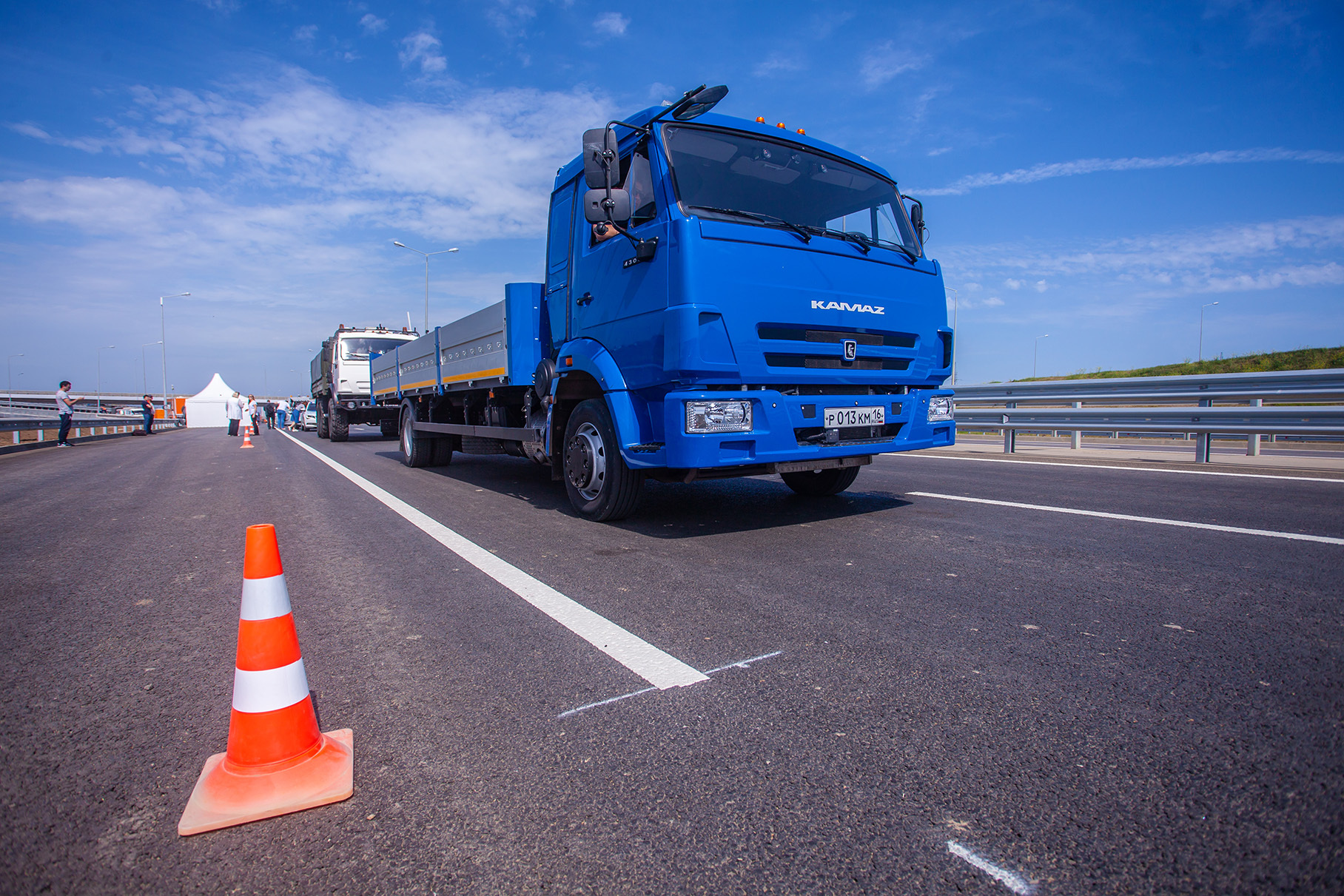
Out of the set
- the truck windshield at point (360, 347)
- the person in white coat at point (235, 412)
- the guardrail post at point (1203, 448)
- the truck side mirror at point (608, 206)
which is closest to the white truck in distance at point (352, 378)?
the truck windshield at point (360, 347)

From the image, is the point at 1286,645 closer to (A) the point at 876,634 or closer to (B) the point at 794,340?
(A) the point at 876,634

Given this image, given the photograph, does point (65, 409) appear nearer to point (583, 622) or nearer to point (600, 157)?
point (600, 157)

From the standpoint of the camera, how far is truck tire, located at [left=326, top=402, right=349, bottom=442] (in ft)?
57.5

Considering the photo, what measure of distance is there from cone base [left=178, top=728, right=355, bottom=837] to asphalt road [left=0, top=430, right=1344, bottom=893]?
0.12ft

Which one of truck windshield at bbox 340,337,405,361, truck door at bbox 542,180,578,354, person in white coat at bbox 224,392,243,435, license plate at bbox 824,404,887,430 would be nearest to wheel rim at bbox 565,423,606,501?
truck door at bbox 542,180,578,354

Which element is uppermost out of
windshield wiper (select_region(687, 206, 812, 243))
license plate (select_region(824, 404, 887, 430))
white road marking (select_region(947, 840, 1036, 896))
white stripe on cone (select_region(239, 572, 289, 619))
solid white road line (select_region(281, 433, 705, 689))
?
windshield wiper (select_region(687, 206, 812, 243))

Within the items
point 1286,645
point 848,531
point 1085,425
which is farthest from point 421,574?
point 1085,425

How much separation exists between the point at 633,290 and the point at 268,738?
3483 millimetres

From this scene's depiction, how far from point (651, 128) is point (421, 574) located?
3.21 meters

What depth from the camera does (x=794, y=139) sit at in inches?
197

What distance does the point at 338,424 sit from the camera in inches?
696

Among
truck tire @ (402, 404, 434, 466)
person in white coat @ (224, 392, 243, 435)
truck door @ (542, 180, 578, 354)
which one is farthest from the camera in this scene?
person in white coat @ (224, 392, 243, 435)

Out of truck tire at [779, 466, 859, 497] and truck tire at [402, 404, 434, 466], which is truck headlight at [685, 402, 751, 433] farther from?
truck tire at [402, 404, 434, 466]

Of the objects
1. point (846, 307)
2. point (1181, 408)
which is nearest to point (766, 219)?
point (846, 307)
